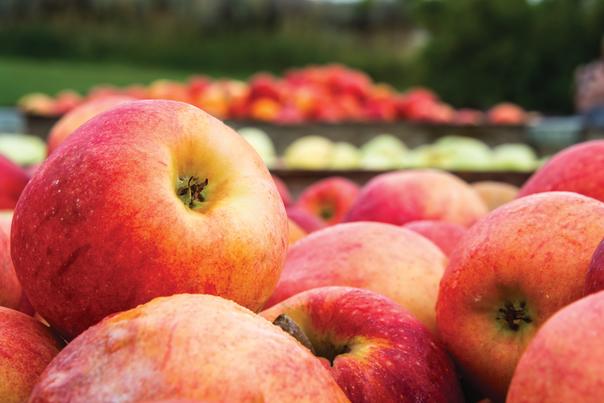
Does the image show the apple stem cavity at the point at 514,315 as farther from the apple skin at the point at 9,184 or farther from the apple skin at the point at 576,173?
the apple skin at the point at 9,184

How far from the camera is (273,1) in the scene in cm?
1243

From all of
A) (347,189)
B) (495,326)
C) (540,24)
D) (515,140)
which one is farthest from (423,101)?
(495,326)

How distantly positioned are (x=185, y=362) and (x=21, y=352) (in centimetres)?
21

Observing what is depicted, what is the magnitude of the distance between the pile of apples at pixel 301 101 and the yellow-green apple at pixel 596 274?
3.61 m

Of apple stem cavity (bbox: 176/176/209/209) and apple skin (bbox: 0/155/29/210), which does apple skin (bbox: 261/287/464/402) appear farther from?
apple skin (bbox: 0/155/29/210)

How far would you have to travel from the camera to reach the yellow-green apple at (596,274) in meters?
0.62

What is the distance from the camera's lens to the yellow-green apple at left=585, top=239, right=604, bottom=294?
625 millimetres

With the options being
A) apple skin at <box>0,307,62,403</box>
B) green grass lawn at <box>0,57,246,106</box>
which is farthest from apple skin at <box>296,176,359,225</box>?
green grass lawn at <box>0,57,246,106</box>

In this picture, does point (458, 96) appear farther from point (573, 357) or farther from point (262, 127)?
point (573, 357)

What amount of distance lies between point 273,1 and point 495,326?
475 inches

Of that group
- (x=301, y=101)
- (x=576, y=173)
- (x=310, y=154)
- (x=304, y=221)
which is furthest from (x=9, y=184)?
(x=301, y=101)

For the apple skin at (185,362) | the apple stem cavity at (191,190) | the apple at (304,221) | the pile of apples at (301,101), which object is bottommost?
the pile of apples at (301,101)

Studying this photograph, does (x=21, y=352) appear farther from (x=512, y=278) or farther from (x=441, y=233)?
(x=441, y=233)

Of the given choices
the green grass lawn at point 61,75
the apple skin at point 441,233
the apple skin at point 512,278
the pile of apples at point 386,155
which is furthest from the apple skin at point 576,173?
the green grass lawn at point 61,75
